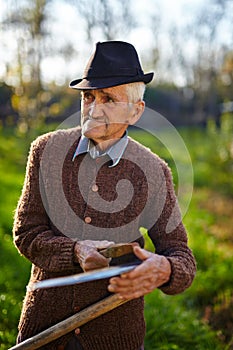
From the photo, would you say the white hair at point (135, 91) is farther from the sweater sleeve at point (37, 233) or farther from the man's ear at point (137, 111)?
the sweater sleeve at point (37, 233)

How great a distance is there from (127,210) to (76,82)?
52 centimetres

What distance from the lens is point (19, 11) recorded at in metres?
10.5

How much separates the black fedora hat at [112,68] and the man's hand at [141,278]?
615mm

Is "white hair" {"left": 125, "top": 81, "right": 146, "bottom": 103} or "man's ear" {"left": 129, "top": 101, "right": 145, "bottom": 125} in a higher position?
"white hair" {"left": 125, "top": 81, "right": 146, "bottom": 103}

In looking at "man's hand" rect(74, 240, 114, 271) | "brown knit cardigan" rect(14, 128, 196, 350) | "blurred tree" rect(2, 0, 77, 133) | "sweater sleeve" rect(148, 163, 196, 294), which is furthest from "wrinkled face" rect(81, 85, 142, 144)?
"blurred tree" rect(2, 0, 77, 133)

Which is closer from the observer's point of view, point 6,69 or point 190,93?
point 6,69

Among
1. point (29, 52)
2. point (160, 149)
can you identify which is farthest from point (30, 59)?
point (160, 149)

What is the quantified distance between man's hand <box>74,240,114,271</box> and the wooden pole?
110mm

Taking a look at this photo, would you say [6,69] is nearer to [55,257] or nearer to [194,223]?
[194,223]

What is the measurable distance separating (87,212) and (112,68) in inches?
20.9

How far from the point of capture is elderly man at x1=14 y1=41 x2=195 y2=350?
1844mm

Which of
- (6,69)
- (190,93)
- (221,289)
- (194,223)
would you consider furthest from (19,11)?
(190,93)

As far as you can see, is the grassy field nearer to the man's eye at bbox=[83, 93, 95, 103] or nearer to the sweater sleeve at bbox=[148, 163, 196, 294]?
the sweater sleeve at bbox=[148, 163, 196, 294]

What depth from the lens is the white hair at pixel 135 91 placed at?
1.87 metres
